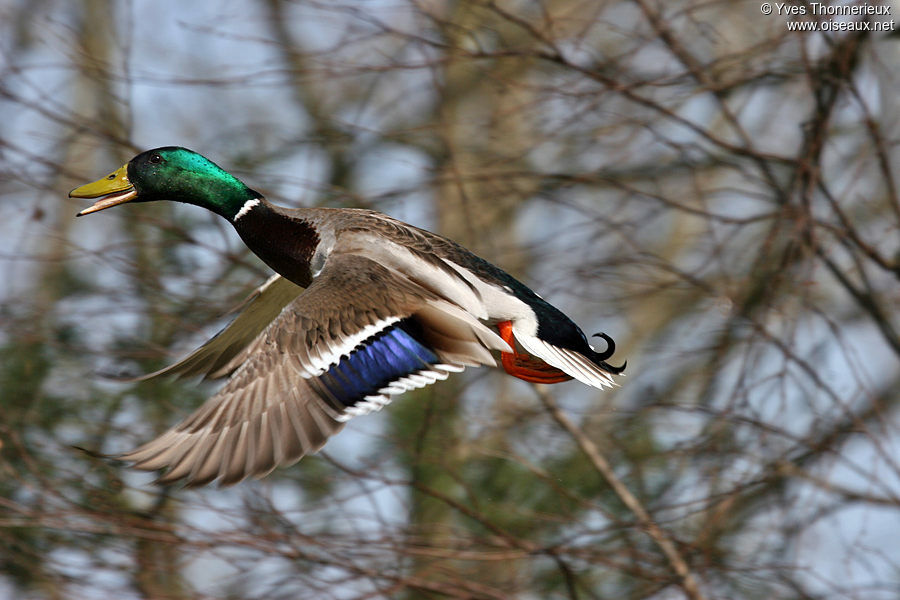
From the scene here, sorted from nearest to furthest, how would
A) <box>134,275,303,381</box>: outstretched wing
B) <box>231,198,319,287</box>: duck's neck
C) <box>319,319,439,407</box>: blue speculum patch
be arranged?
<box>319,319,439,407</box>: blue speculum patch → <box>231,198,319,287</box>: duck's neck → <box>134,275,303,381</box>: outstretched wing

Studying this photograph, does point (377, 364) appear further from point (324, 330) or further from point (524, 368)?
point (524, 368)

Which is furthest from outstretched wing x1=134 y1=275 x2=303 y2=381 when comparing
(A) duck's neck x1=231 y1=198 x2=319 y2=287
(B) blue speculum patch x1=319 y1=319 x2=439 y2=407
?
(B) blue speculum patch x1=319 y1=319 x2=439 y2=407

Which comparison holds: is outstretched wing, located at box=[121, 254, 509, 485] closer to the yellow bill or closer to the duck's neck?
the duck's neck

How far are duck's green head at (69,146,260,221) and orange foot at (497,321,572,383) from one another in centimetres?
101

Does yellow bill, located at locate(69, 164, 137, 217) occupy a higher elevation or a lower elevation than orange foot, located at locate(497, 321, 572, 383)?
higher

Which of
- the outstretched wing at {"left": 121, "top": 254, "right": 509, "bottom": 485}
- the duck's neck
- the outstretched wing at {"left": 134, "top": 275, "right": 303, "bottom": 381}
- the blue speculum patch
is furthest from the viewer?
the outstretched wing at {"left": 134, "top": 275, "right": 303, "bottom": 381}

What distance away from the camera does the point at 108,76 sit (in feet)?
14.5

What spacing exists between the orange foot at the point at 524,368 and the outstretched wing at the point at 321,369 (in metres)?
Result: 0.40

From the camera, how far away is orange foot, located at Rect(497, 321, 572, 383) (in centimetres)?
381

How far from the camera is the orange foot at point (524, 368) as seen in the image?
3812 mm

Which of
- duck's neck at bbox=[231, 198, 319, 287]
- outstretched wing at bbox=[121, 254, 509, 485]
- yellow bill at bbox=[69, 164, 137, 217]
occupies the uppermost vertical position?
yellow bill at bbox=[69, 164, 137, 217]

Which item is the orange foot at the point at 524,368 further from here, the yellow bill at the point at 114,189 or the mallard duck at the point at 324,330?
the yellow bill at the point at 114,189

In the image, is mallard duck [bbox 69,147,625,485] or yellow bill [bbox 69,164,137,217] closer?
mallard duck [bbox 69,147,625,485]

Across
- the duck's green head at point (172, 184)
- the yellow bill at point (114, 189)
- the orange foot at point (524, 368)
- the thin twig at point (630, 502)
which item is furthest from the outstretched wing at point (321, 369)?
the thin twig at point (630, 502)
